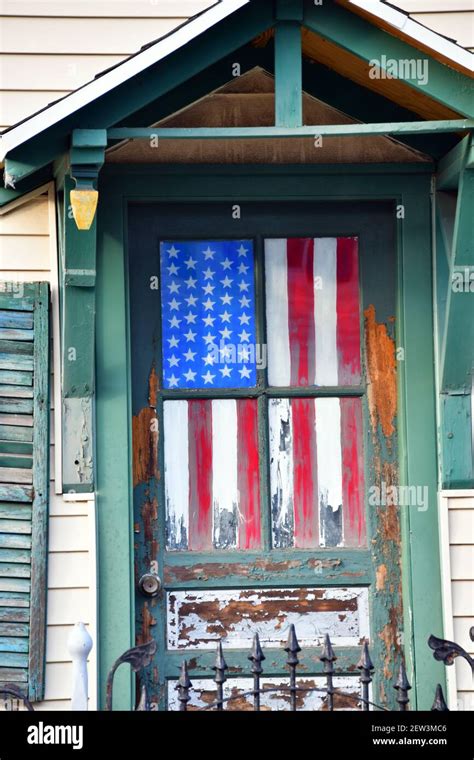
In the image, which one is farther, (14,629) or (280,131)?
(14,629)

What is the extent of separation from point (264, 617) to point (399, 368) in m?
1.36

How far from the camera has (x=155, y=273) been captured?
6340 mm

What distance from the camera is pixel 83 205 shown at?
5.56 m

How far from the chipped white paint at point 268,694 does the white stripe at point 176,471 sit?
682 mm

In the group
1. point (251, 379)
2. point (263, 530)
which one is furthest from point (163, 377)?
point (263, 530)

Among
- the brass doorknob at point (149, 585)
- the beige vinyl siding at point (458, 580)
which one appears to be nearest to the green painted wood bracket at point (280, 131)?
the beige vinyl siding at point (458, 580)

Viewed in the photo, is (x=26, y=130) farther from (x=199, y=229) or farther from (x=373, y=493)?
(x=373, y=493)

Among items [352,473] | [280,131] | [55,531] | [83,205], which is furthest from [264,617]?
[280,131]

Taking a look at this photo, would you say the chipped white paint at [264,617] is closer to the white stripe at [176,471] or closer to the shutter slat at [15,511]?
the white stripe at [176,471]

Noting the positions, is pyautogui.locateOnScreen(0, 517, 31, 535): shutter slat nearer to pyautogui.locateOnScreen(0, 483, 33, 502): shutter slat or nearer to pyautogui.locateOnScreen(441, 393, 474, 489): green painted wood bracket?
pyautogui.locateOnScreen(0, 483, 33, 502): shutter slat

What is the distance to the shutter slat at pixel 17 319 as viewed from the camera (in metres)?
6.05

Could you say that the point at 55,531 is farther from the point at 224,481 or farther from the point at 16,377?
the point at 224,481

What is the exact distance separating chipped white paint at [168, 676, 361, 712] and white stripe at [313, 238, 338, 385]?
4.75ft

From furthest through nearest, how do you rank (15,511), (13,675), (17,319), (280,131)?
(17,319), (15,511), (13,675), (280,131)
